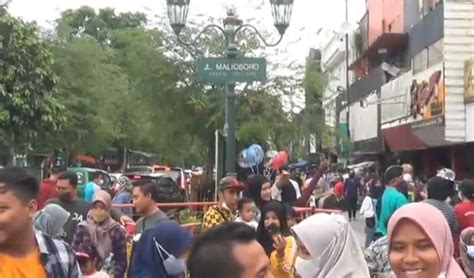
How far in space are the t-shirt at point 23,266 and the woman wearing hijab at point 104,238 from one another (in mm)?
3593

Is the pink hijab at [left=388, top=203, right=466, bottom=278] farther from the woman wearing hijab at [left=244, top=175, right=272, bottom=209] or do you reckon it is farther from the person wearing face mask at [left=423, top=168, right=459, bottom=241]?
the woman wearing hijab at [left=244, top=175, right=272, bottom=209]

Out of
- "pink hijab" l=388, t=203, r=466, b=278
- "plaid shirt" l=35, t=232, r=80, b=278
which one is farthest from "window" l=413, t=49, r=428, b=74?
"pink hijab" l=388, t=203, r=466, b=278

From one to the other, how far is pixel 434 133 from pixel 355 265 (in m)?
28.7

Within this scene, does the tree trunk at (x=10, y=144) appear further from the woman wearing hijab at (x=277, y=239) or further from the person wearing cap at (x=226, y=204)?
the woman wearing hijab at (x=277, y=239)

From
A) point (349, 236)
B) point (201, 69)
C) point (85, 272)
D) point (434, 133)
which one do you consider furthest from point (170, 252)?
point (434, 133)

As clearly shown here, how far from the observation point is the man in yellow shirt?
14.4 ft

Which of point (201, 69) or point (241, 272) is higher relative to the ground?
point (201, 69)

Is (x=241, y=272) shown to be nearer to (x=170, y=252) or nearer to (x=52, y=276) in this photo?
(x=52, y=276)

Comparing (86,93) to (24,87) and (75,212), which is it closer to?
(24,87)

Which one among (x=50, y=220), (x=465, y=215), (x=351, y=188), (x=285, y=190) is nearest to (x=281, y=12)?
(x=285, y=190)

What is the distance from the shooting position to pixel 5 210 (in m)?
4.44

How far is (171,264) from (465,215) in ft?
14.1

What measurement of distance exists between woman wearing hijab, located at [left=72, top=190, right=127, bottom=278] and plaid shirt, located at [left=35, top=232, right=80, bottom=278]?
134 inches

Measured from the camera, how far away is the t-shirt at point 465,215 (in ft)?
32.0
